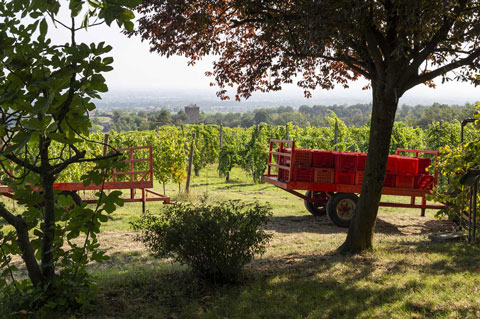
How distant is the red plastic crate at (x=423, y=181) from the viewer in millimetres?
9695

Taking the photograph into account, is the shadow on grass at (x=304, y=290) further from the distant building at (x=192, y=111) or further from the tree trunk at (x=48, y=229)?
the distant building at (x=192, y=111)

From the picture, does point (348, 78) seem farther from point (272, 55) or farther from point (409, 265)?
point (409, 265)

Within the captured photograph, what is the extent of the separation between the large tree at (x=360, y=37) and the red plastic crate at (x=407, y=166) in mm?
3161

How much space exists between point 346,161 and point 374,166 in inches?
143

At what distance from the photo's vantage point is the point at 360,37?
5.55 m

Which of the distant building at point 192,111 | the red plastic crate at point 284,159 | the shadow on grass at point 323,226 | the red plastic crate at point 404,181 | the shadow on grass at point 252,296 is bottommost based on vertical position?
the shadow on grass at point 323,226

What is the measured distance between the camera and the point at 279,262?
5.88 metres

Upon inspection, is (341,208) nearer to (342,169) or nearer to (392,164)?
(342,169)

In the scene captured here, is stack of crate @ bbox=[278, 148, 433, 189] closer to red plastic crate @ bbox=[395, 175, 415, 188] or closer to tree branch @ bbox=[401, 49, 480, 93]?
red plastic crate @ bbox=[395, 175, 415, 188]

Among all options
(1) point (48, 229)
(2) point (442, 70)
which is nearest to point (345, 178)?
(2) point (442, 70)

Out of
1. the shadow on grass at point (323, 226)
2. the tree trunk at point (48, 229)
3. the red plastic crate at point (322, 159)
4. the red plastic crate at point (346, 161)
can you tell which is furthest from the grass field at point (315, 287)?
the red plastic crate at point (322, 159)

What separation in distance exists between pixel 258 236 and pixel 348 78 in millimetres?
4179

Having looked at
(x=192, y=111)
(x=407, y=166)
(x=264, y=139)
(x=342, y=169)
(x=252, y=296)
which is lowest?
(x=252, y=296)

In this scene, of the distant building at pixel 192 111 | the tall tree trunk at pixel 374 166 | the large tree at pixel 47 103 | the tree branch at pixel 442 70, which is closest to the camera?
the large tree at pixel 47 103
